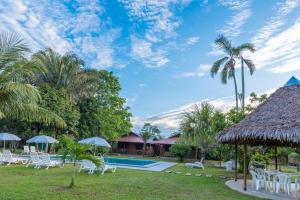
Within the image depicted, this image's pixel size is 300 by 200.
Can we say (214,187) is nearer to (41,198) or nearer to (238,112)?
(41,198)

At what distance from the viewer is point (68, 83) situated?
94.0ft

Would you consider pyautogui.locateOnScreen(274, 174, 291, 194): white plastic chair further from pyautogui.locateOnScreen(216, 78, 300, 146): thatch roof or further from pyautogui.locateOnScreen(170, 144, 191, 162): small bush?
pyautogui.locateOnScreen(170, 144, 191, 162): small bush

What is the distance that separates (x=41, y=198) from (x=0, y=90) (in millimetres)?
3800

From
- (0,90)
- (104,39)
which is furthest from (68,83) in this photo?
(0,90)

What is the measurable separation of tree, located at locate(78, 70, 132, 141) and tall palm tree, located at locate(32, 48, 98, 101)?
1760 millimetres

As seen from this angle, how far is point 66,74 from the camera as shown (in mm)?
28375

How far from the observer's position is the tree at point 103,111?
30922mm

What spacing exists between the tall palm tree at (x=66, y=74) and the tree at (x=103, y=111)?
176cm

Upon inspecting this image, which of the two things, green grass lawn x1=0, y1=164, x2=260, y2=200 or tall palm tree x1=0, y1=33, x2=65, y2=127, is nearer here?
green grass lawn x1=0, y1=164, x2=260, y2=200

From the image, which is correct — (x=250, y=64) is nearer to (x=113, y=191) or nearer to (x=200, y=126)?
→ (x=200, y=126)

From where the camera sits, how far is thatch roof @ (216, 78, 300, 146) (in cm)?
986

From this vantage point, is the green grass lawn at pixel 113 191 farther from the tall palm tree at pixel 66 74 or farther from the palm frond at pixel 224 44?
the palm frond at pixel 224 44

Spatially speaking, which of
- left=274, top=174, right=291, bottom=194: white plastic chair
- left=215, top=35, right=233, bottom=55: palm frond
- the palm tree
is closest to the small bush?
the palm tree

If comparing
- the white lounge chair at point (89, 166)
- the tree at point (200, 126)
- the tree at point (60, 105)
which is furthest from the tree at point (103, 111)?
the white lounge chair at point (89, 166)
